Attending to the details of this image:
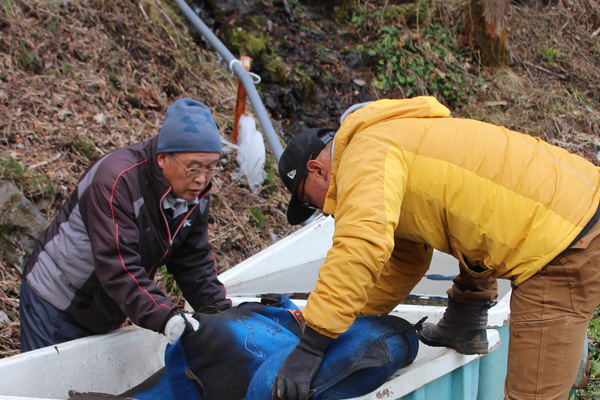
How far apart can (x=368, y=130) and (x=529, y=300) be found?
77 cm

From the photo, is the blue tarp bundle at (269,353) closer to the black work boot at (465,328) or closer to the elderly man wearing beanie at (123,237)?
the elderly man wearing beanie at (123,237)

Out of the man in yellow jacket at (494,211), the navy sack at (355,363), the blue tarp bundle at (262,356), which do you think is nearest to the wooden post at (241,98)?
the blue tarp bundle at (262,356)

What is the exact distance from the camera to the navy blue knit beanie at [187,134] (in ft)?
8.18

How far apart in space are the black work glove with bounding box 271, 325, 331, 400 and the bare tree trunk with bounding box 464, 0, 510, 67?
781 cm

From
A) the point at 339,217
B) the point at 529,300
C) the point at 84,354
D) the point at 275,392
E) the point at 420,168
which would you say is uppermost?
the point at 420,168

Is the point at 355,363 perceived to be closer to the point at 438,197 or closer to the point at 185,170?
the point at 438,197

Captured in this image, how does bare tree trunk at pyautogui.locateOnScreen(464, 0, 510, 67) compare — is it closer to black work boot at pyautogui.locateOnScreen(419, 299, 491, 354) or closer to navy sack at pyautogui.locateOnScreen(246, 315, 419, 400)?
black work boot at pyautogui.locateOnScreen(419, 299, 491, 354)

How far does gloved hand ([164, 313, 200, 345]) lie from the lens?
2.31 metres

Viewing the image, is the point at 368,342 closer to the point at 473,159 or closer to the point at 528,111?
the point at 473,159

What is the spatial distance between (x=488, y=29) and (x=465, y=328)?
7.30 meters

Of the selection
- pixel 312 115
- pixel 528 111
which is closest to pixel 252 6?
pixel 312 115

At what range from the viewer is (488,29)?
868cm

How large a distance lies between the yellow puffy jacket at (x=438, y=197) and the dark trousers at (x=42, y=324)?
138 centimetres

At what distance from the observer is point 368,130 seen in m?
1.91
